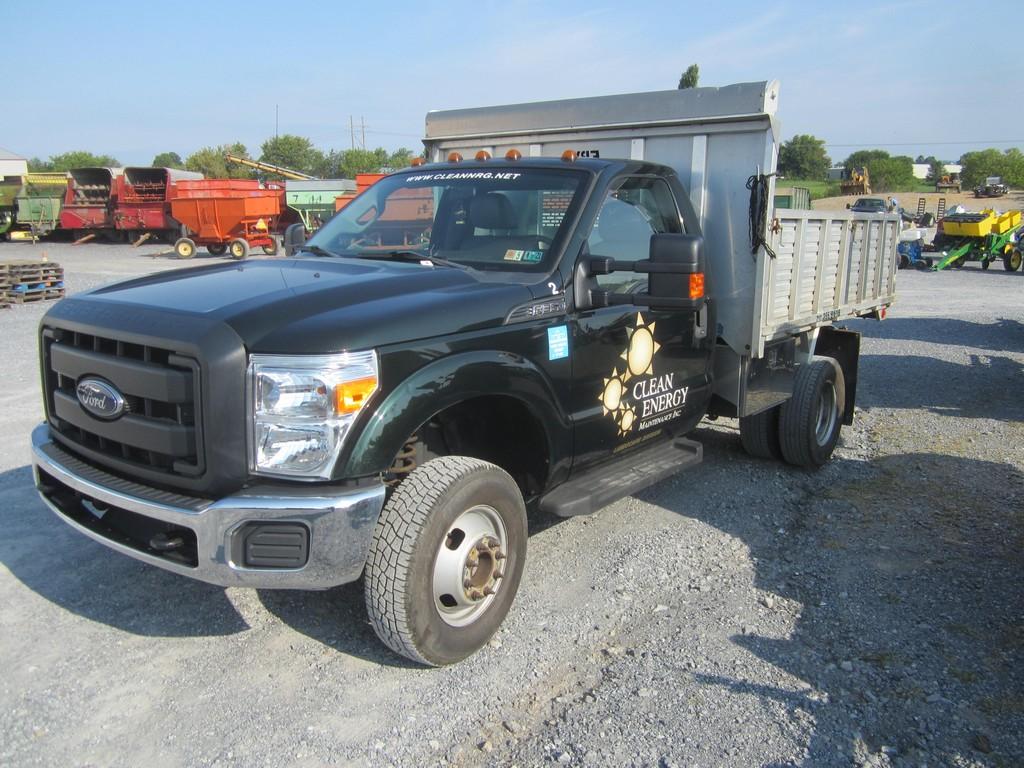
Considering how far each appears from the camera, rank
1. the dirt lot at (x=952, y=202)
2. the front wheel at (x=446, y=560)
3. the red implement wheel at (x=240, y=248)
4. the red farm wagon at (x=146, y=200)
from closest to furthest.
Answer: the front wheel at (x=446, y=560) → the red implement wheel at (x=240, y=248) → the red farm wagon at (x=146, y=200) → the dirt lot at (x=952, y=202)

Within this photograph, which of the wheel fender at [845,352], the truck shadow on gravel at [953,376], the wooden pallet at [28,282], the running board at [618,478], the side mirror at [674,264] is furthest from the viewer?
the wooden pallet at [28,282]

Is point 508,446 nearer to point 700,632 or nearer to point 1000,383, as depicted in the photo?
point 700,632

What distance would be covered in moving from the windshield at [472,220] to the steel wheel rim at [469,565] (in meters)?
1.22

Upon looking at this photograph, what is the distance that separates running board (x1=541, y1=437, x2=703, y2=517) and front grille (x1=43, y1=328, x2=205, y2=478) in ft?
5.66

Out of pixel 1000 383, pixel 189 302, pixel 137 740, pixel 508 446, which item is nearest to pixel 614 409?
pixel 508 446

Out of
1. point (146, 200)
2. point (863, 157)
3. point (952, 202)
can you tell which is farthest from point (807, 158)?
point (146, 200)

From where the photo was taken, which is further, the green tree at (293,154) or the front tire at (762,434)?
the green tree at (293,154)

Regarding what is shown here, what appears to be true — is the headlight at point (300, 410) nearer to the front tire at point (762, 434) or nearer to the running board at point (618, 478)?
the running board at point (618, 478)

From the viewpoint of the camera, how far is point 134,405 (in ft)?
10.2

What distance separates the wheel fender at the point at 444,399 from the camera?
295cm

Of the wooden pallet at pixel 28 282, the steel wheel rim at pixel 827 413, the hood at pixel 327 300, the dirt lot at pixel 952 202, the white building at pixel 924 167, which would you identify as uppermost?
the white building at pixel 924 167

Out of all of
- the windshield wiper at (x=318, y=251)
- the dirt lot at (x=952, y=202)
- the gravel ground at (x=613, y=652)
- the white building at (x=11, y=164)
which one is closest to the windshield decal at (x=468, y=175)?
the windshield wiper at (x=318, y=251)

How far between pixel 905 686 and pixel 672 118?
3.51 meters

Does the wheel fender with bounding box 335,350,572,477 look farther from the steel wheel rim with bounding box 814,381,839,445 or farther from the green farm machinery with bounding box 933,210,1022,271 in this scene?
the green farm machinery with bounding box 933,210,1022,271
